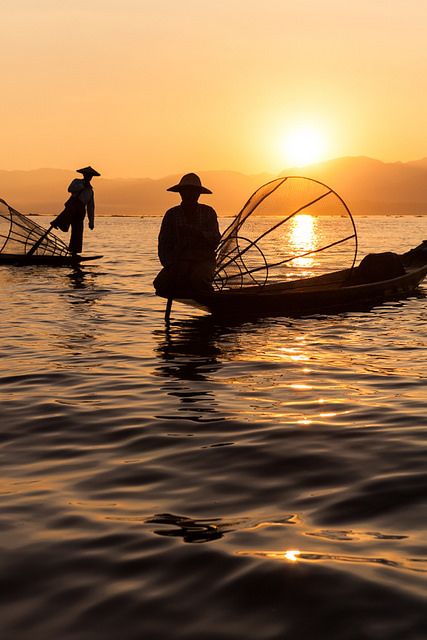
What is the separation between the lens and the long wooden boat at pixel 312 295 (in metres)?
12.5

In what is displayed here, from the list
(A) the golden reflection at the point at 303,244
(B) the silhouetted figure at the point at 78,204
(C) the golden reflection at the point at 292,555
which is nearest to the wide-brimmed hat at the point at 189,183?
(A) the golden reflection at the point at 303,244

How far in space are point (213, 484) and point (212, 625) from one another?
1.76m

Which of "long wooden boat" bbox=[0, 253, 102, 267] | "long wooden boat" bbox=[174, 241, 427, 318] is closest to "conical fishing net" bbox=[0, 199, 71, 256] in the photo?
"long wooden boat" bbox=[0, 253, 102, 267]

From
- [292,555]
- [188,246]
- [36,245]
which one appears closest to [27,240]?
[36,245]

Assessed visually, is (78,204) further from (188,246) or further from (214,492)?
(214,492)

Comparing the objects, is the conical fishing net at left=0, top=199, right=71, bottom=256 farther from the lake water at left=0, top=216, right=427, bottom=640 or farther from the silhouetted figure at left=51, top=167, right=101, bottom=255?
the lake water at left=0, top=216, right=427, bottom=640

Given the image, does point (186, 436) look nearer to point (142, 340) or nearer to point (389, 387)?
point (389, 387)

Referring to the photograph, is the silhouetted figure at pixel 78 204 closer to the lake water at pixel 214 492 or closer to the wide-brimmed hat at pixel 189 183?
the wide-brimmed hat at pixel 189 183

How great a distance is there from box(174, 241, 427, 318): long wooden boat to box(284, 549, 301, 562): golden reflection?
A: 27.1 ft

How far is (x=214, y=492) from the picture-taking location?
485cm

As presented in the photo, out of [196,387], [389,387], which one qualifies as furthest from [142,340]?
[389,387]

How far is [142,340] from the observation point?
11117 mm

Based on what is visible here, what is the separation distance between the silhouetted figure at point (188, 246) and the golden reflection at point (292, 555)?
8126 millimetres

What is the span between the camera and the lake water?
3.39 meters
